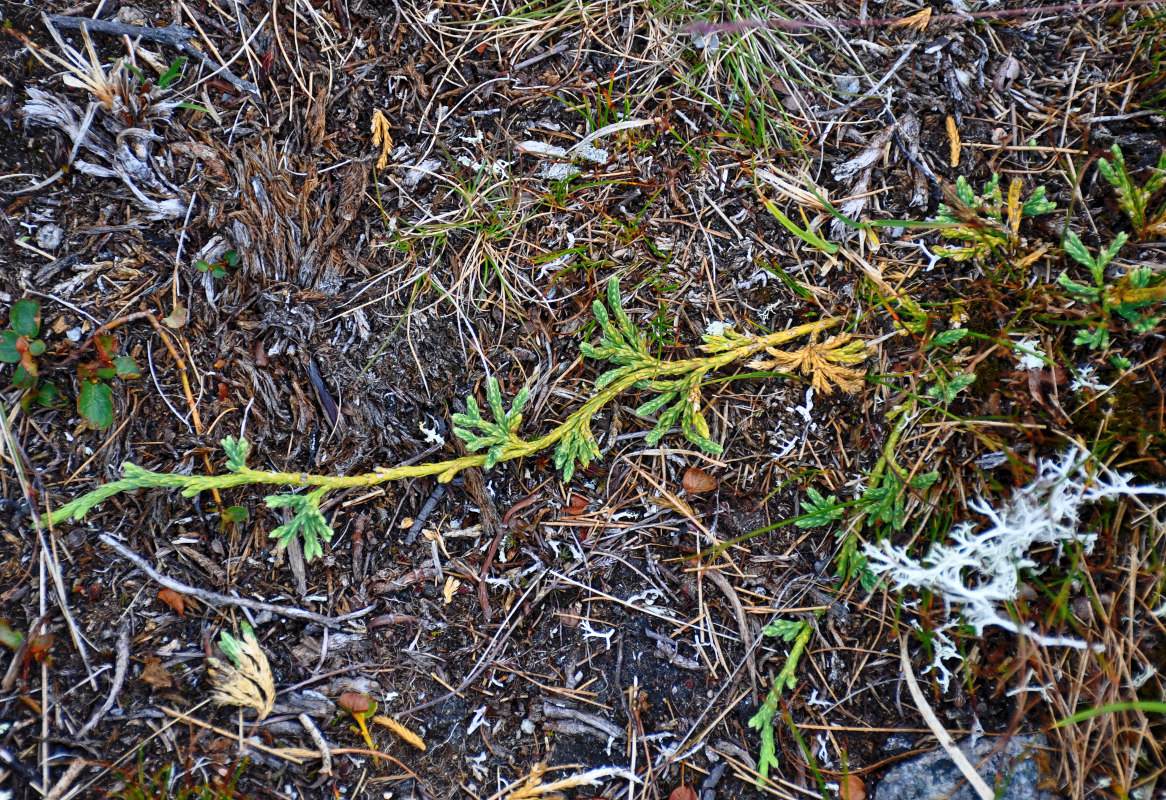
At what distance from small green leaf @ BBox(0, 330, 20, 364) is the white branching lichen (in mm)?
3116

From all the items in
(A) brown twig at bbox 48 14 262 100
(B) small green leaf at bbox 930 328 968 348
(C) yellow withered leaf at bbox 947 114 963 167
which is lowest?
(B) small green leaf at bbox 930 328 968 348

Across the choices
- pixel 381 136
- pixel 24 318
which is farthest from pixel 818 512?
pixel 24 318

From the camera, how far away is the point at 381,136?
2.54 m

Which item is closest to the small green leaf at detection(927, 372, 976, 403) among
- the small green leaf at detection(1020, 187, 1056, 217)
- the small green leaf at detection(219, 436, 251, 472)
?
the small green leaf at detection(1020, 187, 1056, 217)

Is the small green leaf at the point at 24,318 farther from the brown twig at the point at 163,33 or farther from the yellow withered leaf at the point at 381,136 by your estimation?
the yellow withered leaf at the point at 381,136

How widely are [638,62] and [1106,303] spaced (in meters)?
1.91

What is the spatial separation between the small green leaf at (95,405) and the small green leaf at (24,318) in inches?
10.6

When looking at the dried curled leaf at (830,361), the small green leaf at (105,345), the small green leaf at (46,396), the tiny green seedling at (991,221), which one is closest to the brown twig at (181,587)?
the small green leaf at (46,396)

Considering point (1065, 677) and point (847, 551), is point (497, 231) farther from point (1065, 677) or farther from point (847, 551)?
point (1065, 677)

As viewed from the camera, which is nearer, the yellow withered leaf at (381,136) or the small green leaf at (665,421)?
the small green leaf at (665,421)

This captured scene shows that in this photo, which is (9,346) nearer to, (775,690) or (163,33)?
(163,33)

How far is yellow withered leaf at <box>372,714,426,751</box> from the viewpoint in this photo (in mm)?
2309

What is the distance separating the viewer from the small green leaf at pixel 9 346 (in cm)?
227

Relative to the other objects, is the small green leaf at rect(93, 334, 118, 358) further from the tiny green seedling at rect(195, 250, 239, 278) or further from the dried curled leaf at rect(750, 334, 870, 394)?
the dried curled leaf at rect(750, 334, 870, 394)
